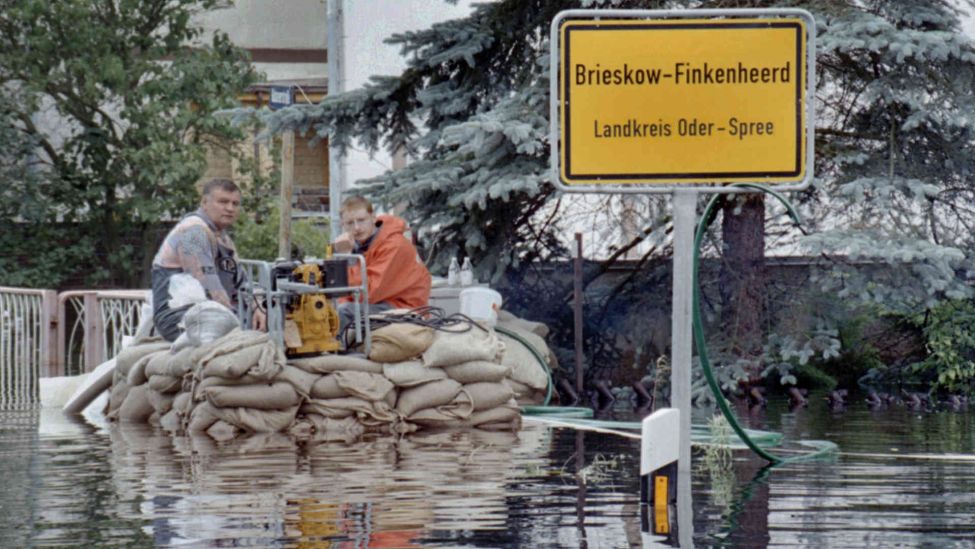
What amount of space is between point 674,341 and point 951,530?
1.40 m

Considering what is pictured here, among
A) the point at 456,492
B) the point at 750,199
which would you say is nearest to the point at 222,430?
the point at 456,492

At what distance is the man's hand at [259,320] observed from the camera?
47.3 ft

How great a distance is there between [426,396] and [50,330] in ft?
27.4

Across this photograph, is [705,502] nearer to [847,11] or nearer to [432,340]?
[432,340]

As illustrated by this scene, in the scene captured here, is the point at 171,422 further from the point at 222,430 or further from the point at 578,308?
the point at 578,308

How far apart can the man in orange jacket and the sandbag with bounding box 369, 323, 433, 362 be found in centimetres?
74

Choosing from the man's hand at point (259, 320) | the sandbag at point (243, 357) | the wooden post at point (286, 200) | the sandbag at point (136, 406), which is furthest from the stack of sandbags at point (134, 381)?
the wooden post at point (286, 200)

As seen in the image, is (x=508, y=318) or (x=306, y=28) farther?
(x=306, y=28)

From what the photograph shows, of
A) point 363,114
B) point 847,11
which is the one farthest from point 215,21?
point 847,11

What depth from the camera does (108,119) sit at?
36.1m

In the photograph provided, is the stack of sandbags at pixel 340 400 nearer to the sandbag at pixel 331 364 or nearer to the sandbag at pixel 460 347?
the sandbag at pixel 331 364

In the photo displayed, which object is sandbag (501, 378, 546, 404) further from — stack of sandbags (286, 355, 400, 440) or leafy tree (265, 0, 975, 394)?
stack of sandbags (286, 355, 400, 440)

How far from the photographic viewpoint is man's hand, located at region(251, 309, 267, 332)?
1441cm

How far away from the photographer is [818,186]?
648 inches
